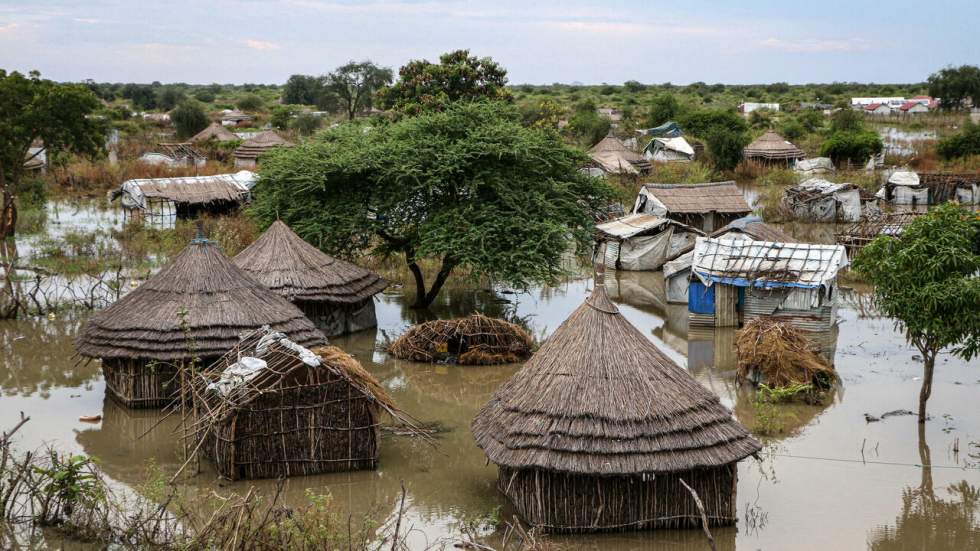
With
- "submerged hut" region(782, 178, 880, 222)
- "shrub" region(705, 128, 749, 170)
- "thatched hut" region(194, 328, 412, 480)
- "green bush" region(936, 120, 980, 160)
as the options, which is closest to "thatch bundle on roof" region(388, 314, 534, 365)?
"thatched hut" region(194, 328, 412, 480)

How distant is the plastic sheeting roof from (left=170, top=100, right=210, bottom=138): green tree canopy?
35.6 metres

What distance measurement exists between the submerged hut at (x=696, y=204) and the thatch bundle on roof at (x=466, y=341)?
9.59 meters

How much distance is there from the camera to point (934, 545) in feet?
32.2

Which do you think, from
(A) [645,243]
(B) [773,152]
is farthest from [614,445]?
(B) [773,152]


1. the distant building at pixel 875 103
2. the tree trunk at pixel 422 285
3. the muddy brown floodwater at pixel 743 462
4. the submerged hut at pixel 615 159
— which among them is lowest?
the muddy brown floodwater at pixel 743 462

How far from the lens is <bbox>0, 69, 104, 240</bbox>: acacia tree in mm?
26469

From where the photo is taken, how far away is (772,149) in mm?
38781

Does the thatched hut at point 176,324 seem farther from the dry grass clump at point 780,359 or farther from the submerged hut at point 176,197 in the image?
the submerged hut at point 176,197

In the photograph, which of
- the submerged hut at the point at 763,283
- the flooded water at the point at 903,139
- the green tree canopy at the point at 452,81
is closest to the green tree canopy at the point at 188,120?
the green tree canopy at the point at 452,81

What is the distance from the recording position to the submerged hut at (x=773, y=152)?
126ft

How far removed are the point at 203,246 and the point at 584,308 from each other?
19.9 ft

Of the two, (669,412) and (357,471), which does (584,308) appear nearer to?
(669,412)

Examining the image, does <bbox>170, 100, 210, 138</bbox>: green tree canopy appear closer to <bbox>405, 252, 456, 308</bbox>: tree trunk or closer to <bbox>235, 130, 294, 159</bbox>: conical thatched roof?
<bbox>235, 130, 294, 159</bbox>: conical thatched roof

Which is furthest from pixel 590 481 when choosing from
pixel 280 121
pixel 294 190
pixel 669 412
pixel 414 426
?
pixel 280 121
